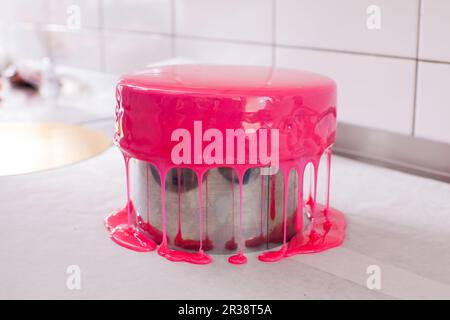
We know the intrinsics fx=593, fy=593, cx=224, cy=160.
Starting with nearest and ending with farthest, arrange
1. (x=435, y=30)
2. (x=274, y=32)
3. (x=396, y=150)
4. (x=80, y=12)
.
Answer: (x=435, y=30) < (x=396, y=150) < (x=274, y=32) < (x=80, y=12)

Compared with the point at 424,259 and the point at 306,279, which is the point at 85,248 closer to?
the point at 306,279

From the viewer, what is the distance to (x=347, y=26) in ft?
3.57

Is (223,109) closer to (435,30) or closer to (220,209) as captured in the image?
(220,209)

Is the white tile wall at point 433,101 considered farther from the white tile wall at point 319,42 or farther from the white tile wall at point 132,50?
the white tile wall at point 132,50

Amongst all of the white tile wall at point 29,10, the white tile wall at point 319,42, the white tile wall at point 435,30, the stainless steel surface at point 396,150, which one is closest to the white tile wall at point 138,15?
the white tile wall at point 319,42

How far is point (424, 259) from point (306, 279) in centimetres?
16

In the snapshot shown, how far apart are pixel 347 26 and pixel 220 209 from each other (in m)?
0.55

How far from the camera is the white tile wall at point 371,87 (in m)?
1.03

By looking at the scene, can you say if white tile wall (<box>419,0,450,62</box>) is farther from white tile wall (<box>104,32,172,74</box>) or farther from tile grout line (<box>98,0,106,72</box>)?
tile grout line (<box>98,0,106,72</box>)

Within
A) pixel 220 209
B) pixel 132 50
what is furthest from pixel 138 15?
pixel 220 209

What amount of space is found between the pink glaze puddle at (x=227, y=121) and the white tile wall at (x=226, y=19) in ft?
1.71

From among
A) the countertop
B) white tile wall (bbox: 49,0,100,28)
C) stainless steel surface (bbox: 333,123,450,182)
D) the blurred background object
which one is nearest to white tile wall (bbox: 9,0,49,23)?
white tile wall (bbox: 49,0,100,28)

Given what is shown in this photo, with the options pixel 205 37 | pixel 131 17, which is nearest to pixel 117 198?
pixel 205 37

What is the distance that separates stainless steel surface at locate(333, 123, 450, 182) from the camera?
101 centimetres
